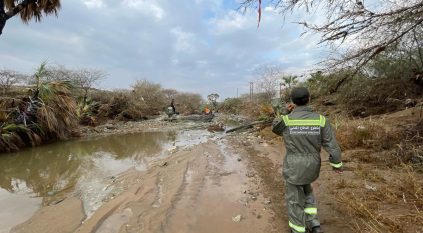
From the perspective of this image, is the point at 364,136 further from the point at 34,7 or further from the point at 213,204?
the point at 34,7

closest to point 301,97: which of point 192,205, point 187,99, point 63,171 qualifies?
point 192,205

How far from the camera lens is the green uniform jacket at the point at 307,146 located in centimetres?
365

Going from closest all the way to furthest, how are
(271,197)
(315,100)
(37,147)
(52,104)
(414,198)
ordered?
(414,198), (271,197), (37,147), (52,104), (315,100)

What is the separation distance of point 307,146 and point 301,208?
68 centimetres

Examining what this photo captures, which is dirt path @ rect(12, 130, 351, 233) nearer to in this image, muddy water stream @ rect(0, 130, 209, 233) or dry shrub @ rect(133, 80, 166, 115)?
muddy water stream @ rect(0, 130, 209, 233)

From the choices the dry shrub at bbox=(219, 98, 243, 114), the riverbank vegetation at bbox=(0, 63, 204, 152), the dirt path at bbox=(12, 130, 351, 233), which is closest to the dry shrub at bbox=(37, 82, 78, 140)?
the riverbank vegetation at bbox=(0, 63, 204, 152)

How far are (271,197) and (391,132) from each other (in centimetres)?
366

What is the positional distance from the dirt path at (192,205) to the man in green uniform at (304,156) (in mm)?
401

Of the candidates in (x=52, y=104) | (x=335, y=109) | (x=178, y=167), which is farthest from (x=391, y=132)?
(x=52, y=104)

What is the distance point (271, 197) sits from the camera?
5.18 meters

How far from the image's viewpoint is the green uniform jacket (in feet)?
12.0

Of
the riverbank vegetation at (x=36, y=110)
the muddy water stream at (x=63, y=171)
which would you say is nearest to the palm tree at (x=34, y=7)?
the riverbank vegetation at (x=36, y=110)

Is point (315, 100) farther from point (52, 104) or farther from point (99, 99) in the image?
point (99, 99)

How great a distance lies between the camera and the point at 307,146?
368 centimetres
